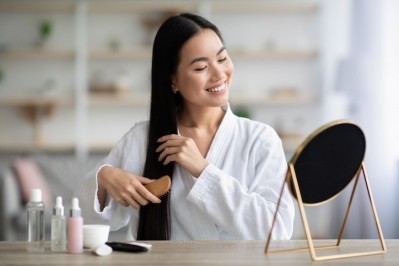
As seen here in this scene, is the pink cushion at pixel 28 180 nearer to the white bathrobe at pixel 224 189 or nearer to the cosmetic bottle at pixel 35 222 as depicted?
the white bathrobe at pixel 224 189

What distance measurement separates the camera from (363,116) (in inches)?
223

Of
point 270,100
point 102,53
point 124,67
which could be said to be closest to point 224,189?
point 270,100

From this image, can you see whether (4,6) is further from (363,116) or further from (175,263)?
(175,263)

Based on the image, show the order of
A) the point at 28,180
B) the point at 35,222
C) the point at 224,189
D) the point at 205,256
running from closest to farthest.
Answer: the point at 205,256, the point at 35,222, the point at 224,189, the point at 28,180

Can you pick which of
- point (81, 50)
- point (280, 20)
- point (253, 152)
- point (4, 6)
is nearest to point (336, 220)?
point (280, 20)

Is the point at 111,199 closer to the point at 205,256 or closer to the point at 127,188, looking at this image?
the point at 127,188

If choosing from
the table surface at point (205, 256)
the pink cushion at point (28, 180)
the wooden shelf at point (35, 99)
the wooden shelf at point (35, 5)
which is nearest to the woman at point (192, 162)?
the table surface at point (205, 256)

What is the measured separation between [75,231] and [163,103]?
2.28 feet

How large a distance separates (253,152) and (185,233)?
30cm

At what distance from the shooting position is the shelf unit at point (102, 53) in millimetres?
6598

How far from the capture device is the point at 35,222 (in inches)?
63.8

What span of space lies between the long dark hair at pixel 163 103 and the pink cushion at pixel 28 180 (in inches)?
125

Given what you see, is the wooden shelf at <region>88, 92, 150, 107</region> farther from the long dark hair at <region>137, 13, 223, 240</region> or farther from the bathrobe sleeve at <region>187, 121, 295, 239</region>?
the bathrobe sleeve at <region>187, 121, 295, 239</region>

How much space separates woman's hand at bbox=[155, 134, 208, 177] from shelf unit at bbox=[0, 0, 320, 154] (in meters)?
4.61
